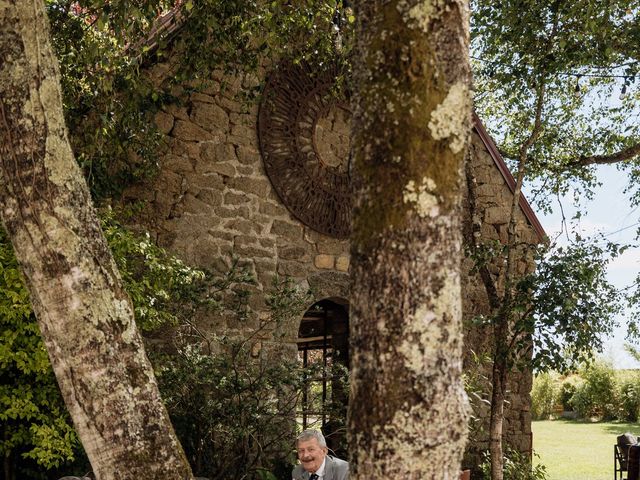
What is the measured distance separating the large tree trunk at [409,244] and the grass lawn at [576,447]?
1068 cm

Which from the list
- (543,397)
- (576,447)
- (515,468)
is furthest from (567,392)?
(515,468)

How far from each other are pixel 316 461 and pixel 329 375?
2.05 meters

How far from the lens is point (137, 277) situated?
6.72 metres

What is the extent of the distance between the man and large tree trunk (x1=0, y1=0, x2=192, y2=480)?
2160 millimetres

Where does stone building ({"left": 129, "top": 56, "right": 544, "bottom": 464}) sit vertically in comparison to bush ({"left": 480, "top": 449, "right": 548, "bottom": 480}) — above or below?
above

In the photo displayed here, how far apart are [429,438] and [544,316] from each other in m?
5.28

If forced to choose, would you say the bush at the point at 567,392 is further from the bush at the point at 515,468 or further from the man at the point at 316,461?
the man at the point at 316,461

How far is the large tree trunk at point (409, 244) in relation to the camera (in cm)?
223

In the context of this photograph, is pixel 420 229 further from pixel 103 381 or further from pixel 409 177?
pixel 103 381

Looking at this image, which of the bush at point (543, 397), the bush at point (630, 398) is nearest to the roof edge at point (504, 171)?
the bush at point (630, 398)

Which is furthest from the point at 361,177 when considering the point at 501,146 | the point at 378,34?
the point at 501,146

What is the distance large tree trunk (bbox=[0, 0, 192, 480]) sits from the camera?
2678 mm

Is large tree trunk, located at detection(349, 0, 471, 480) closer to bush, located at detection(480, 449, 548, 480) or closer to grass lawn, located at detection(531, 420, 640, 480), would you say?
bush, located at detection(480, 449, 548, 480)

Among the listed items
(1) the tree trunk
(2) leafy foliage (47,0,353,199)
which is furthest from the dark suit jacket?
(1) the tree trunk
